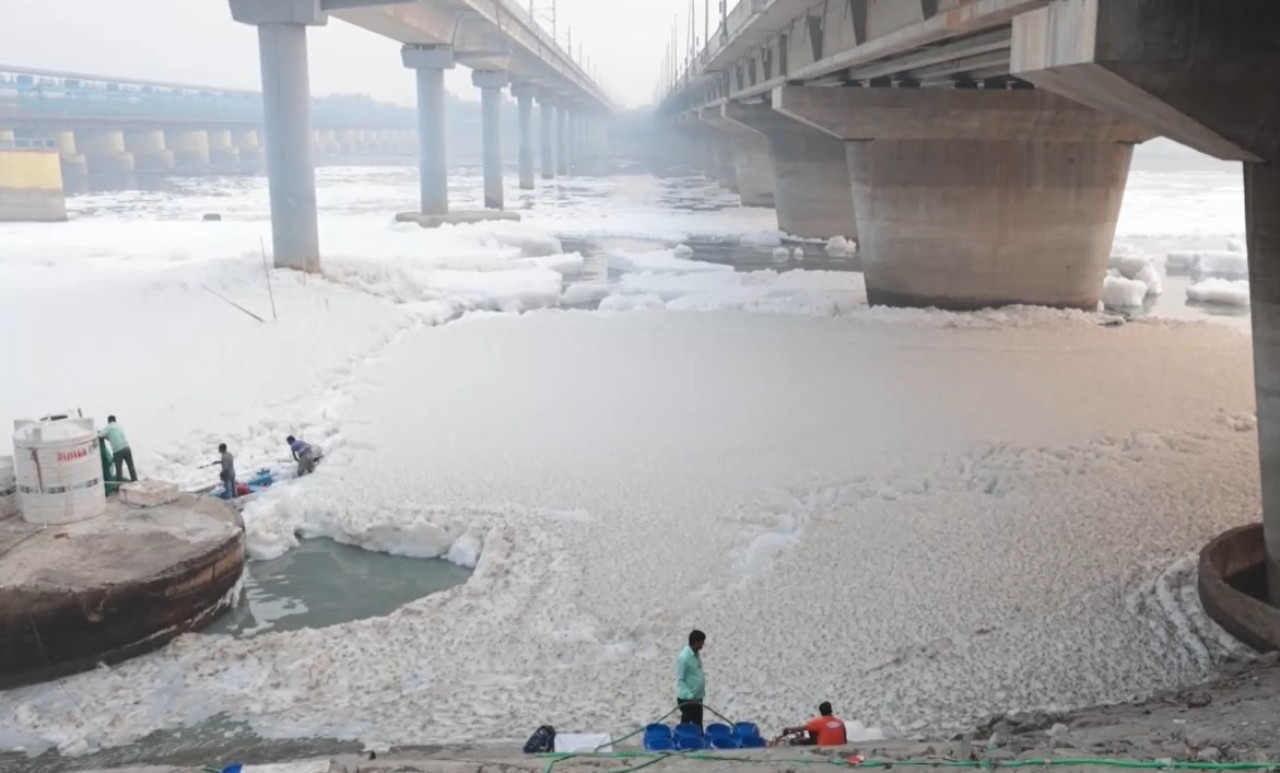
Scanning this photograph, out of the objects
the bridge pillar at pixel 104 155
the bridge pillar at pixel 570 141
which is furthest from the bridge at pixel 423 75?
the bridge pillar at pixel 104 155

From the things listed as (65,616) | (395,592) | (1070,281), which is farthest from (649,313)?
(65,616)

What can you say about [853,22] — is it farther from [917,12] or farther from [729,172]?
[729,172]

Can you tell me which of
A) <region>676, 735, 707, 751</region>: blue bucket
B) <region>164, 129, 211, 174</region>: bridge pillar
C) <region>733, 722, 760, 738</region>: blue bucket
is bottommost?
<region>733, 722, 760, 738</region>: blue bucket

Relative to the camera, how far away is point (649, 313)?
2219cm

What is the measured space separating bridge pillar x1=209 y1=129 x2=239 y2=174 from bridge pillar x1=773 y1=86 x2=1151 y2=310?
341ft

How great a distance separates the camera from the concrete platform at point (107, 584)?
323 inches

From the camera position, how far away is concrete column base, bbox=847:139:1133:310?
898 inches

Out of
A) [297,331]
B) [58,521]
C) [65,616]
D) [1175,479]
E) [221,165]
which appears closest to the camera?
[65,616]

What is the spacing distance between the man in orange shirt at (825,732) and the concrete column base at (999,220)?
18140 millimetres

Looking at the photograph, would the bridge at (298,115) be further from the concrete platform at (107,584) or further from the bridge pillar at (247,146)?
the concrete platform at (107,584)

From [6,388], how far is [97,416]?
177 cm

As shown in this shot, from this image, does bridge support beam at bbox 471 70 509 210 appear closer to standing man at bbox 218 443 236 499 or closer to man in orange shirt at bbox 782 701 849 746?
standing man at bbox 218 443 236 499

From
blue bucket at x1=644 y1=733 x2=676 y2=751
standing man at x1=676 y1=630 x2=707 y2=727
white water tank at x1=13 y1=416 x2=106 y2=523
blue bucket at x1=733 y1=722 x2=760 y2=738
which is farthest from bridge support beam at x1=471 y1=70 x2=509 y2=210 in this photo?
blue bucket at x1=644 y1=733 x2=676 y2=751

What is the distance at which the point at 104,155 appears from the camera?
9506cm
